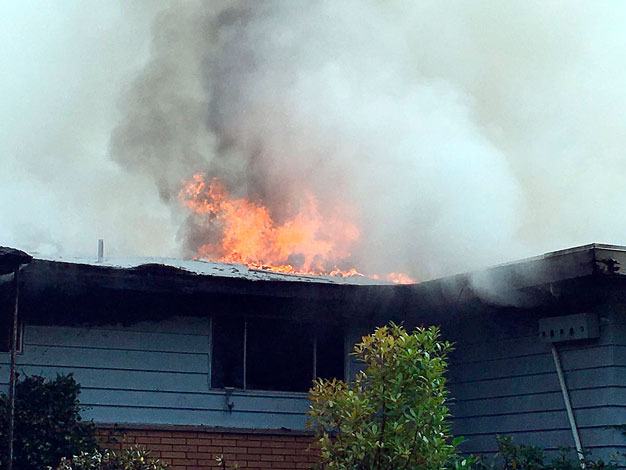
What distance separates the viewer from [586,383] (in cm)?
1184

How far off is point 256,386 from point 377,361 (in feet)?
12.4

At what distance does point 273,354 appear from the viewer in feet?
44.9

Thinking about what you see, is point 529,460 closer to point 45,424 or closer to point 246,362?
point 246,362

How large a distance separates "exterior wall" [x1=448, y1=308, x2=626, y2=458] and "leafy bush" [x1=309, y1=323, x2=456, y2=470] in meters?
2.39

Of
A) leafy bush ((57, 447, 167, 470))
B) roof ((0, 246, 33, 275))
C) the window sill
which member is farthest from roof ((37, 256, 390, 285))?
leafy bush ((57, 447, 167, 470))

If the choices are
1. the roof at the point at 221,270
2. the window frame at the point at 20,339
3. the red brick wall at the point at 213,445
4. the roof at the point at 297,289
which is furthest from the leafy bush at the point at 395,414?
the window frame at the point at 20,339

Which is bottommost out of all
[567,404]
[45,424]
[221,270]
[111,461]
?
[111,461]

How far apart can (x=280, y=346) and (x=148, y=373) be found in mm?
1752

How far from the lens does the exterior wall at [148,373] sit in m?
12.3

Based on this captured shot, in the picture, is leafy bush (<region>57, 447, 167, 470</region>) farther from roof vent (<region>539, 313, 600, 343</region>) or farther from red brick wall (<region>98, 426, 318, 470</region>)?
roof vent (<region>539, 313, 600, 343</region>)

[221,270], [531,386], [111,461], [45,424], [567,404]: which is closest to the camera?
[111,461]

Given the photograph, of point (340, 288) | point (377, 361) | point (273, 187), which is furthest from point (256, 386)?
point (273, 187)

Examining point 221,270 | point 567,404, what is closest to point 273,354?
point 221,270

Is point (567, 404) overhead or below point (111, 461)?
overhead
